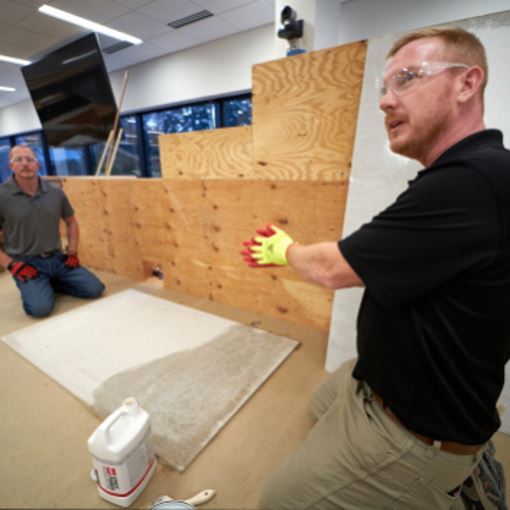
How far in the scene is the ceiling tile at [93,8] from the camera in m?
3.09

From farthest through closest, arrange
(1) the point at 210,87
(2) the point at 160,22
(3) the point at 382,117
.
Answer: (1) the point at 210,87 → (2) the point at 160,22 → (3) the point at 382,117

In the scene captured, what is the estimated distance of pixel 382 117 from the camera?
137 centimetres

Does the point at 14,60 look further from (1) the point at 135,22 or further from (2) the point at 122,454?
(2) the point at 122,454

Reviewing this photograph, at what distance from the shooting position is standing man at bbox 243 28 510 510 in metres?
0.62

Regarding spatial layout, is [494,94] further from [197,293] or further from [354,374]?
[197,293]

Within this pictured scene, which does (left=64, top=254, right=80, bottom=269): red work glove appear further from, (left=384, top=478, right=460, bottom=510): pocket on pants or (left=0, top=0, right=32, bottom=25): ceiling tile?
(left=384, top=478, right=460, bottom=510): pocket on pants

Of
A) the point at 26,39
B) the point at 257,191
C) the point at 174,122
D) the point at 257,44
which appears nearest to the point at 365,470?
the point at 257,191

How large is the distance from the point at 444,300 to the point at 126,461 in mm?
1015

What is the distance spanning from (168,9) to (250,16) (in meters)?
0.92

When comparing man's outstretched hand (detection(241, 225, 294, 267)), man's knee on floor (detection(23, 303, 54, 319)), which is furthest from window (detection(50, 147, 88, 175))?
man's outstretched hand (detection(241, 225, 294, 267))

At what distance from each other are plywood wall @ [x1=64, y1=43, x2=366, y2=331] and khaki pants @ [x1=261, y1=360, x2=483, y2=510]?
109cm

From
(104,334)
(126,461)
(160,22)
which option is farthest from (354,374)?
(160,22)

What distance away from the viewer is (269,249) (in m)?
1.07

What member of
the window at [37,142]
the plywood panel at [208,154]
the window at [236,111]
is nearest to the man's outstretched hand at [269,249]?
the plywood panel at [208,154]
